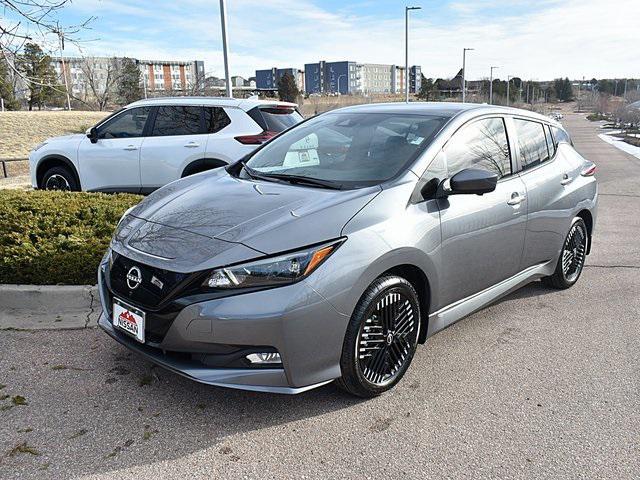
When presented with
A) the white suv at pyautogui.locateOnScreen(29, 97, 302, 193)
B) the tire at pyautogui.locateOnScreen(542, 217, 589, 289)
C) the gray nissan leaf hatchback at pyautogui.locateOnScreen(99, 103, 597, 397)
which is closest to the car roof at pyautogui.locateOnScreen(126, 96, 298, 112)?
the white suv at pyautogui.locateOnScreen(29, 97, 302, 193)

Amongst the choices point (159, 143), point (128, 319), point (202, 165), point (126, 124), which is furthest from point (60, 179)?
point (128, 319)

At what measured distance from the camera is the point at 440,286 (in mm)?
3504

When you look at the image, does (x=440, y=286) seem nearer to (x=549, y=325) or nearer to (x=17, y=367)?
(x=549, y=325)

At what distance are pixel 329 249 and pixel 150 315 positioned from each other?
0.97 metres

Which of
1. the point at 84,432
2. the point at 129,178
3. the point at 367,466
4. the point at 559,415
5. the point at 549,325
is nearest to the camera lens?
the point at 367,466

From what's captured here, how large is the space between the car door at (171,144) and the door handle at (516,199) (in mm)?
4906

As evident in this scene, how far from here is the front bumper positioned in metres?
2.72

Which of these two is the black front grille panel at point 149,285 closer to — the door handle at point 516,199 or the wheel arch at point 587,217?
the door handle at point 516,199

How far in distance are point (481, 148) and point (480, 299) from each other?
42.0 inches

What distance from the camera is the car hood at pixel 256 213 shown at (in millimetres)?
2902

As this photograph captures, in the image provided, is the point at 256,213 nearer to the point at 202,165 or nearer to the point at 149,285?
the point at 149,285

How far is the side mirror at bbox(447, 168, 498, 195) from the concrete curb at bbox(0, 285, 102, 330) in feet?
9.26

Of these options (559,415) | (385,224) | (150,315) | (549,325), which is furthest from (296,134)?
(559,415)

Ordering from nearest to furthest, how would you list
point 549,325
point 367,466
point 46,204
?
→ point 367,466, point 549,325, point 46,204
